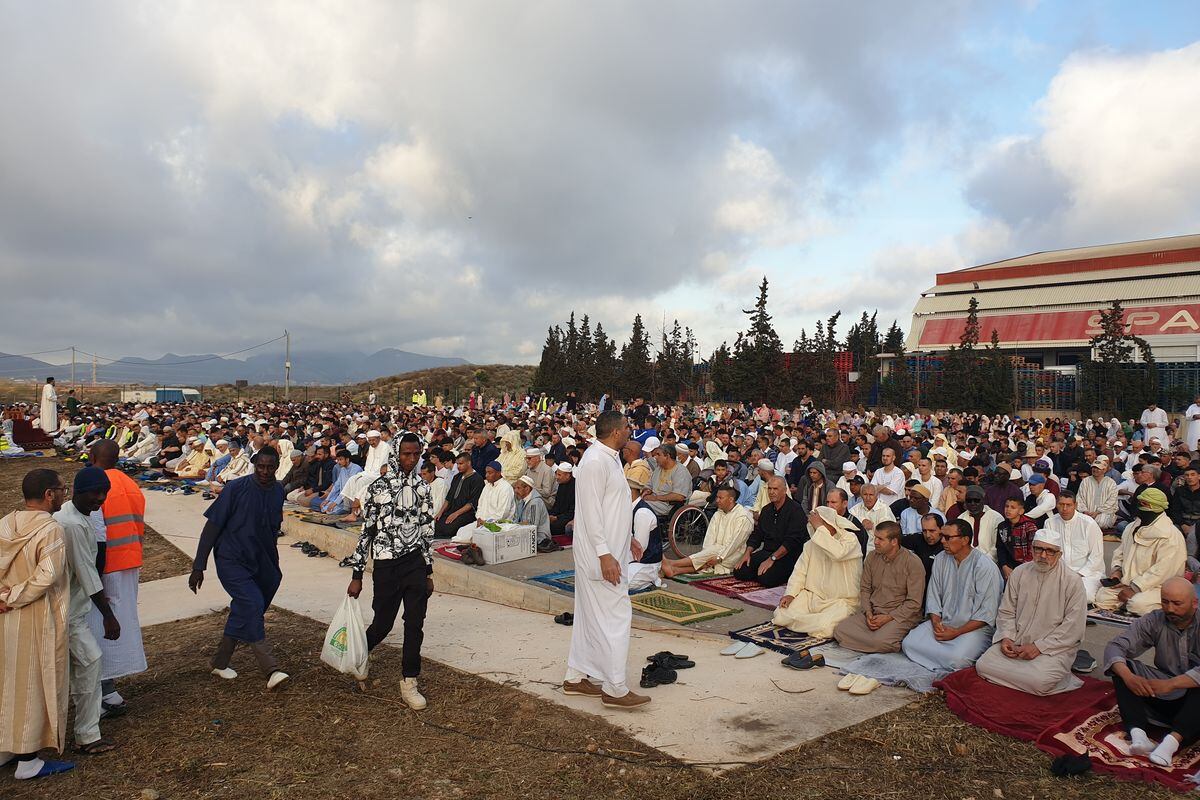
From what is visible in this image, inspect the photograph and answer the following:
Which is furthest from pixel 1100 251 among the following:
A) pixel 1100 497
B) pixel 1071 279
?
pixel 1100 497

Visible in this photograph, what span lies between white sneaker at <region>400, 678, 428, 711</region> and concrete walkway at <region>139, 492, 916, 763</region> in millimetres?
232

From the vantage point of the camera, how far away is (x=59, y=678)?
3.84 meters

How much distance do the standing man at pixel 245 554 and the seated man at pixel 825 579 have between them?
391 centimetres

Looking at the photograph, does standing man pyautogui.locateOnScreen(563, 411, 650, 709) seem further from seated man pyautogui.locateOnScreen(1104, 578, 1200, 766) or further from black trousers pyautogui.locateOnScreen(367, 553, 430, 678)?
seated man pyautogui.locateOnScreen(1104, 578, 1200, 766)

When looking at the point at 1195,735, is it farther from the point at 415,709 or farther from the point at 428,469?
the point at 428,469

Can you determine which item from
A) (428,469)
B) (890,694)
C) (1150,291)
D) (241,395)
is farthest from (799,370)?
(241,395)

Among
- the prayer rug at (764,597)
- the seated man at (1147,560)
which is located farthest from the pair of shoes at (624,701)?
the seated man at (1147,560)

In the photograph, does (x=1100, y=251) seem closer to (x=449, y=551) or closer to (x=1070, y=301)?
(x=1070, y=301)

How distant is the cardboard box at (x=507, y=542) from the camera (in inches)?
340

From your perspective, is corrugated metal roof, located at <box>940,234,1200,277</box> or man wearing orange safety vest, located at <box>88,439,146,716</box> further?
corrugated metal roof, located at <box>940,234,1200,277</box>

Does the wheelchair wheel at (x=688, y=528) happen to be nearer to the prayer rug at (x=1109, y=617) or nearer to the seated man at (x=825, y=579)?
the seated man at (x=825, y=579)

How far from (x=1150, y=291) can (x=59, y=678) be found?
48.2 metres

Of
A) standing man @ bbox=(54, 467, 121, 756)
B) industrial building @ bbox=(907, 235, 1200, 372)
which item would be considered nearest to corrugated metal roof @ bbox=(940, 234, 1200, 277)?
industrial building @ bbox=(907, 235, 1200, 372)

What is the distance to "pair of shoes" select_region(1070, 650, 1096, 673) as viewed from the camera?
16.6 ft
